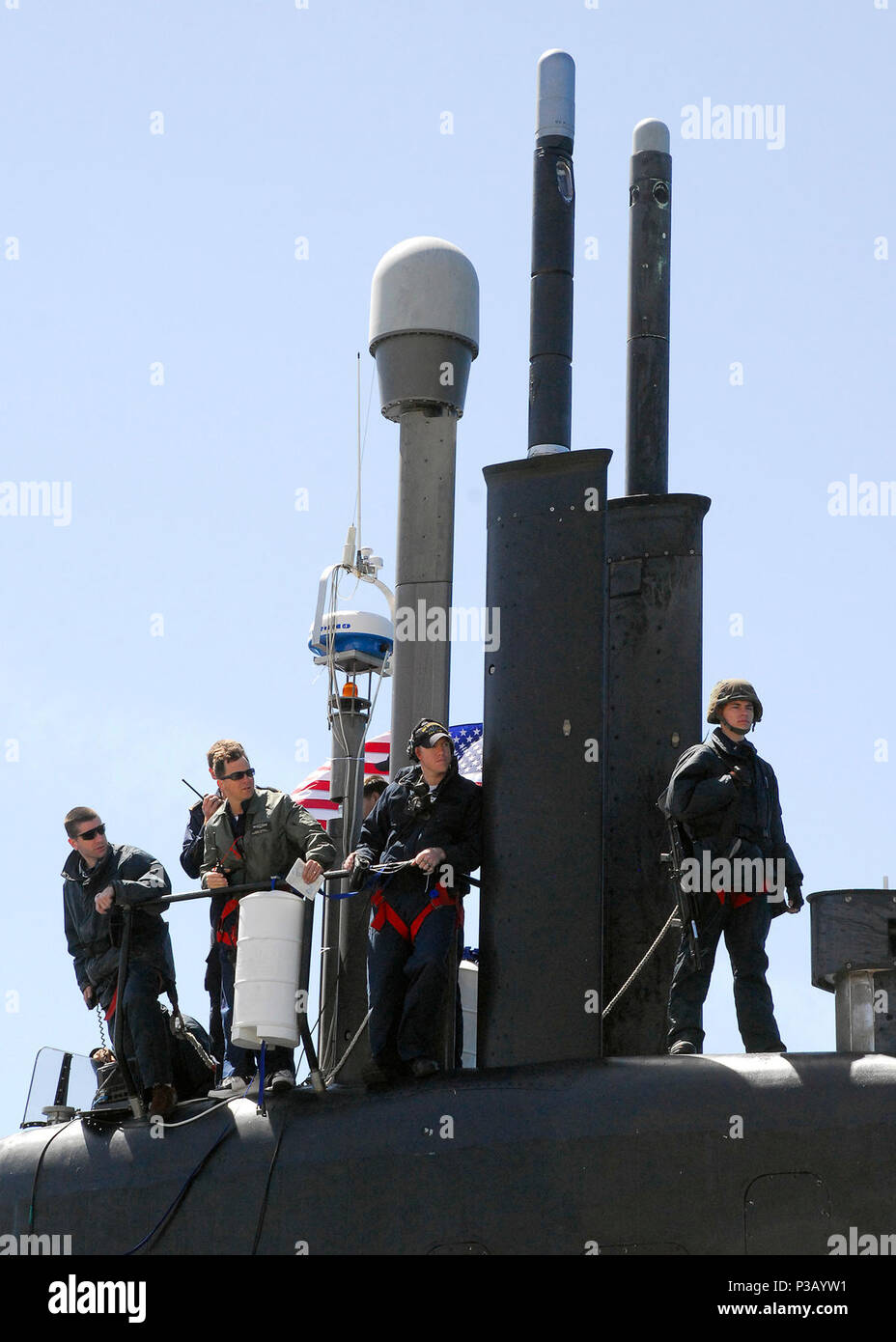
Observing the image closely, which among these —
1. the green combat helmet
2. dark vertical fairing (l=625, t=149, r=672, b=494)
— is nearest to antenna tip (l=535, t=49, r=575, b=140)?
dark vertical fairing (l=625, t=149, r=672, b=494)

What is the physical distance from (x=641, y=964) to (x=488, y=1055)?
0.83m

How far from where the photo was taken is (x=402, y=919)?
9.08 meters

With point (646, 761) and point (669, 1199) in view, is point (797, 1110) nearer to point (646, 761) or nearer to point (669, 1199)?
point (669, 1199)

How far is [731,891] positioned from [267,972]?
2.09m

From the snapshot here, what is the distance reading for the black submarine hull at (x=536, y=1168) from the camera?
7234 millimetres

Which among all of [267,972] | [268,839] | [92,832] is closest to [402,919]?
[267,972]

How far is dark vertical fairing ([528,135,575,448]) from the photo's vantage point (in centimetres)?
1091

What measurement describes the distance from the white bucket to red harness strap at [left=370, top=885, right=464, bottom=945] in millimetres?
402

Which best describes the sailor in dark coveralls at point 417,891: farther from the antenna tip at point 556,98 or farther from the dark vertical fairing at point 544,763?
the antenna tip at point 556,98

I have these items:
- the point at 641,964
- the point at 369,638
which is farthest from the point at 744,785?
the point at 369,638

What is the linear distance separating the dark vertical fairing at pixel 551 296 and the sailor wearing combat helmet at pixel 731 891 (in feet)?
8.64

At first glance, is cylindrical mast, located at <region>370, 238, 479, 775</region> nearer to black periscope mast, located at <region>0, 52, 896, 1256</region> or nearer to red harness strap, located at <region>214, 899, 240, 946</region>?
black periscope mast, located at <region>0, 52, 896, 1256</region>

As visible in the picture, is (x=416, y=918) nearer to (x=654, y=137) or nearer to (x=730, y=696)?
(x=730, y=696)
